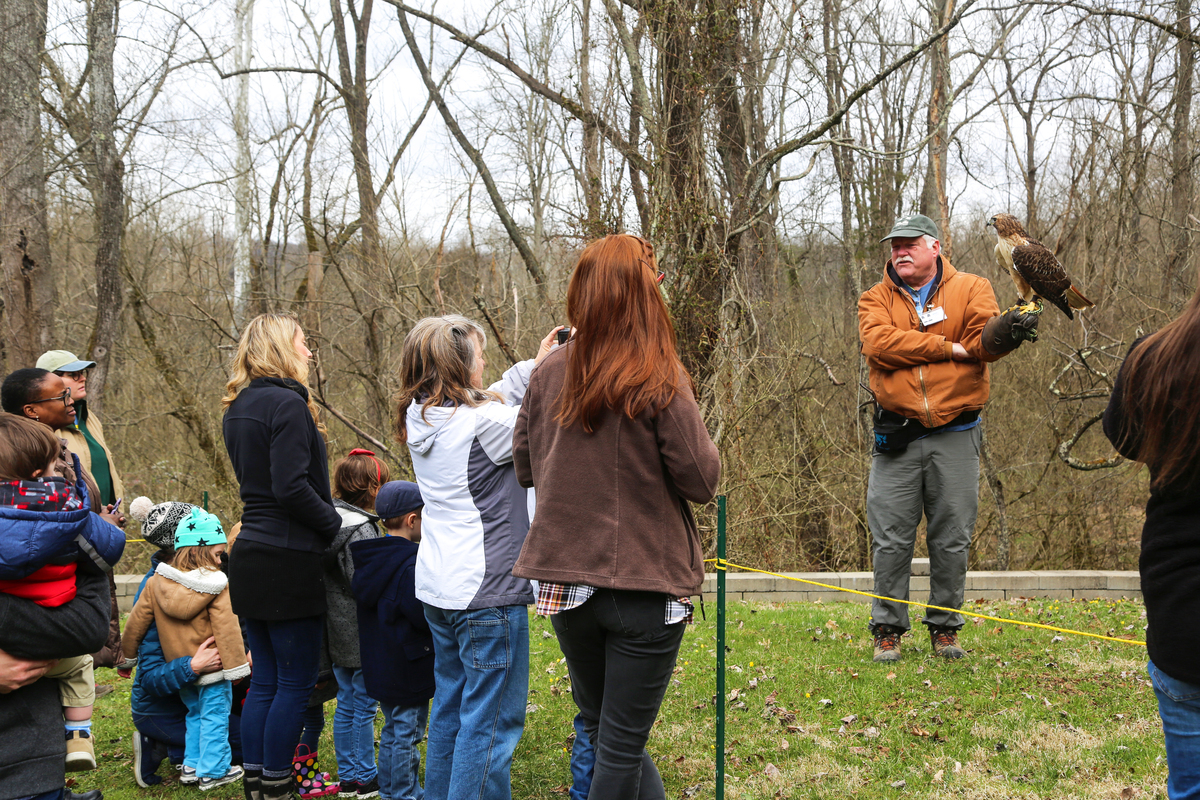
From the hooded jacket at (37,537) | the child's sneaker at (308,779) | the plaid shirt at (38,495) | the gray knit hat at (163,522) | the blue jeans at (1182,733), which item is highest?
the plaid shirt at (38,495)

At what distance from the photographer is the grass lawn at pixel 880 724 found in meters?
3.47

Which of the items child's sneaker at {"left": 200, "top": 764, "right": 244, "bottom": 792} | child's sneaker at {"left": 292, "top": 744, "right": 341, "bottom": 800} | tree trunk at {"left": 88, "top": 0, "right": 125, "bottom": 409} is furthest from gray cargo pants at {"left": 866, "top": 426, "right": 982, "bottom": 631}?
tree trunk at {"left": 88, "top": 0, "right": 125, "bottom": 409}

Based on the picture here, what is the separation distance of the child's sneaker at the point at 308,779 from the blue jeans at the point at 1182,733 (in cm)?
306

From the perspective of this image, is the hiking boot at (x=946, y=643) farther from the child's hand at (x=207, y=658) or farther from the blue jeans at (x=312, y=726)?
the child's hand at (x=207, y=658)

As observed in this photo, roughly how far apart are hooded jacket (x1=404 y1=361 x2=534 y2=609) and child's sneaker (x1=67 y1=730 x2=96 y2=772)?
1362 millimetres

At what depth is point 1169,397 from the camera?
1.87m

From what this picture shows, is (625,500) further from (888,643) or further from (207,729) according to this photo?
(888,643)

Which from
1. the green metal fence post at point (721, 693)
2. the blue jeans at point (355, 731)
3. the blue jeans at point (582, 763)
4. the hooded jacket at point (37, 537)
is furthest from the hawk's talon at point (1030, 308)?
the hooded jacket at point (37, 537)

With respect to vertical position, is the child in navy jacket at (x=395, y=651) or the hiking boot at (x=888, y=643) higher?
Result: the child in navy jacket at (x=395, y=651)

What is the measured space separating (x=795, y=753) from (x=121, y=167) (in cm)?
899

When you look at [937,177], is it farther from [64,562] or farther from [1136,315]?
[64,562]

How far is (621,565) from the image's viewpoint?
2357 mm

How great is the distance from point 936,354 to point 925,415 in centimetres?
33

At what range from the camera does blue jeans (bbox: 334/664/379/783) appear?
12.0 feet
